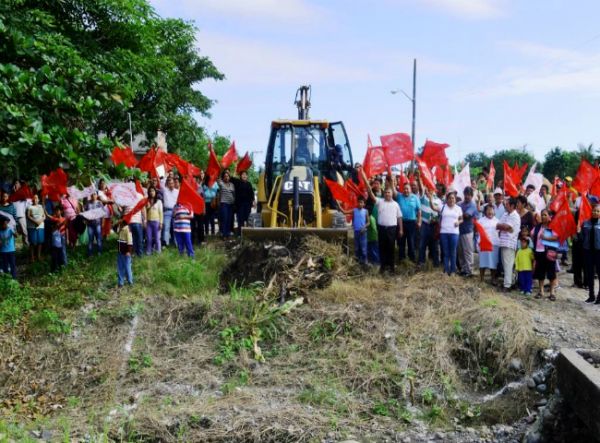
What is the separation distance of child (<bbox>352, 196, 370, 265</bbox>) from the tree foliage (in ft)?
15.0

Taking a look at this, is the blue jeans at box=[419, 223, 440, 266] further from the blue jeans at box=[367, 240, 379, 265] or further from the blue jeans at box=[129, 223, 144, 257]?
the blue jeans at box=[129, 223, 144, 257]

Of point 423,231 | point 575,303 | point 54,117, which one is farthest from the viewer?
point 423,231

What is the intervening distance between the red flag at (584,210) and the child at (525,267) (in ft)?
4.38

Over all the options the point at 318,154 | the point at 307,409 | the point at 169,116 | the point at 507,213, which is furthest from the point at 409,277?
the point at 169,116

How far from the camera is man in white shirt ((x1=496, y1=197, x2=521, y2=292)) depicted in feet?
35.7

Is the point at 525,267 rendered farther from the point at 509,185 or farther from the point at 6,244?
the point at 6,244

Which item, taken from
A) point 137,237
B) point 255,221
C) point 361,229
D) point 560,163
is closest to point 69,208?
point 137,237

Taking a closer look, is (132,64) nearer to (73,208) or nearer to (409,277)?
(73,208)

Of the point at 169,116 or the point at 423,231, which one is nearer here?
the point at 423,231

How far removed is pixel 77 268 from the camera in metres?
12.0

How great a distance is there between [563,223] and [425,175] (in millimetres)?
2850

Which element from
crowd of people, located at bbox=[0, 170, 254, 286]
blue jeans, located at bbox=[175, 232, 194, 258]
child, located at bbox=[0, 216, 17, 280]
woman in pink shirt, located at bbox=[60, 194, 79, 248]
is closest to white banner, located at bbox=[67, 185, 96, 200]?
crowd of people, located at bbox=[0, 170, 254, 286]

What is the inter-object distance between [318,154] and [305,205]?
1.25 m

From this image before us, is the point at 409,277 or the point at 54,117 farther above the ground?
the point at 54,117
